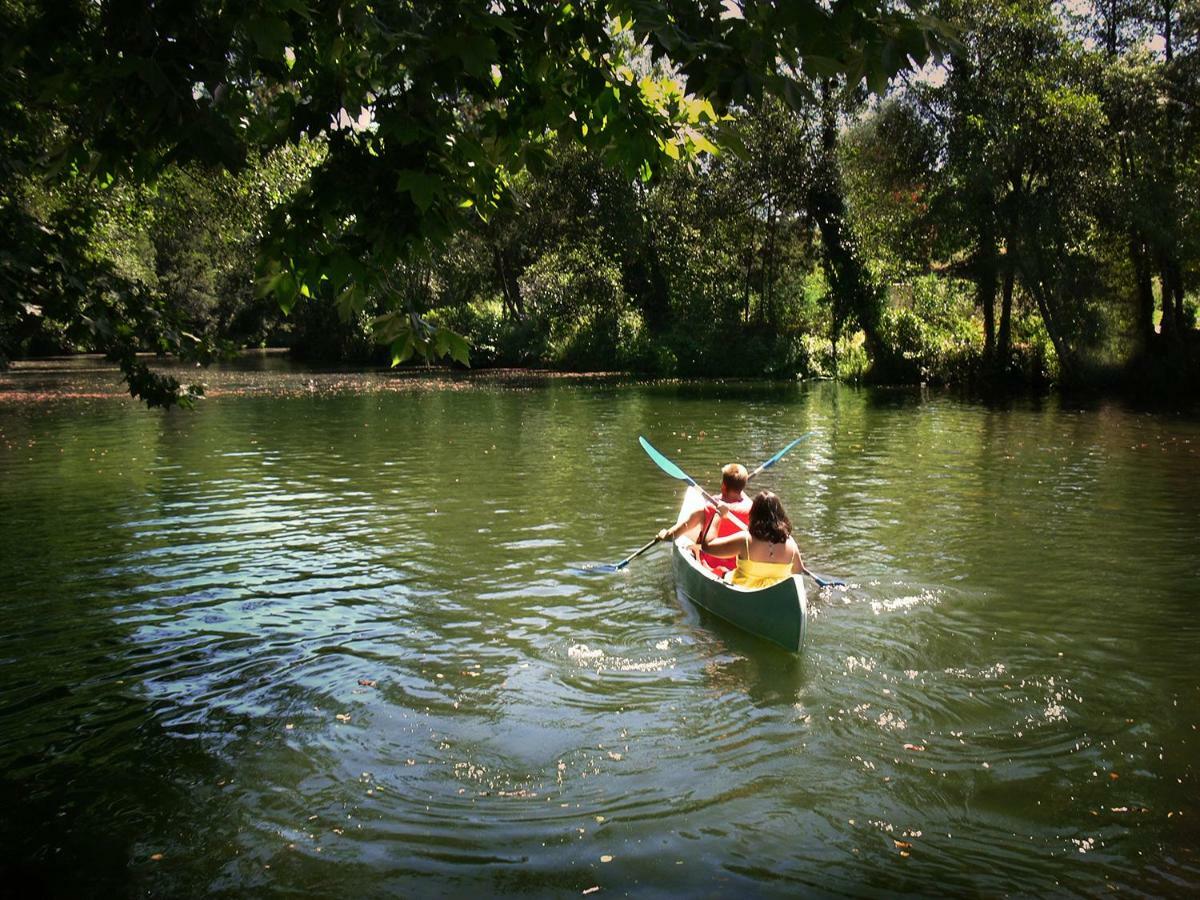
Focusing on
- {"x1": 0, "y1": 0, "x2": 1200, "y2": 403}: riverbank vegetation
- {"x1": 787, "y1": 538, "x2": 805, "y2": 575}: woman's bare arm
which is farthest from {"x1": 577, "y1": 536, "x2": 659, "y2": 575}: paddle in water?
{"x1": 0, "y1": 0, "x2": 1200, "y2": 403}: riverbank vegetation

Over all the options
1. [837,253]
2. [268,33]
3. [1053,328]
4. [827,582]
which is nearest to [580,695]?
[827,582]

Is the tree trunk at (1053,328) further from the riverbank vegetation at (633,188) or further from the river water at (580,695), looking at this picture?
the river water at (580,695)

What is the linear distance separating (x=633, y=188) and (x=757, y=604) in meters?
35.4

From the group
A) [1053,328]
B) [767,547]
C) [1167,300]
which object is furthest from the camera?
[1053,328]

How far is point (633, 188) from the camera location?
41.0 metres

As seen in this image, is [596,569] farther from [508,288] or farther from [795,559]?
[508,288]

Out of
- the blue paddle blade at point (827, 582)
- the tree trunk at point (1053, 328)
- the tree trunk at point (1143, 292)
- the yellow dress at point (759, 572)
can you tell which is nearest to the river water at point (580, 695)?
the blue paddle blade at point (827, 582)

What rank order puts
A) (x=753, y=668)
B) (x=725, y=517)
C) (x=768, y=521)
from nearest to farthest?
(x=753, y=668) → (x=768, y=521) → (x=725, y=517)

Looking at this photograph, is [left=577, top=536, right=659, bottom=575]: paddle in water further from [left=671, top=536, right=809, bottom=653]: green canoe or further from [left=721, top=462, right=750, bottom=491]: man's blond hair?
[left=721, top=462, right=750, bottom=491]: man's blond hair

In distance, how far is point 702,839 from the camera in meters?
4.76

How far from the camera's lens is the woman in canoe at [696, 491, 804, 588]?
8.13 m

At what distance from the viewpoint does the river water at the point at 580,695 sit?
464cm

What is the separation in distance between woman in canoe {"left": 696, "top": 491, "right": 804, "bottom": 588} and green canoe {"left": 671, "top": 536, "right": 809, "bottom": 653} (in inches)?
9.6

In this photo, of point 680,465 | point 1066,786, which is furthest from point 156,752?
point 680,465
